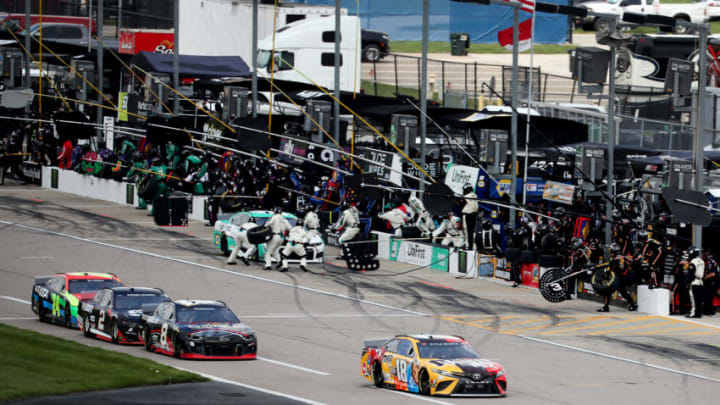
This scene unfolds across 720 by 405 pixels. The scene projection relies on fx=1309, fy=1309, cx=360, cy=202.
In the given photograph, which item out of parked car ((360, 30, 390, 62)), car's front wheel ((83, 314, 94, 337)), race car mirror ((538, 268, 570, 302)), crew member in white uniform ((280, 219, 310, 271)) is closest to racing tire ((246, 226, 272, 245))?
crew member in white uniform ((280, 219, 310, 271))

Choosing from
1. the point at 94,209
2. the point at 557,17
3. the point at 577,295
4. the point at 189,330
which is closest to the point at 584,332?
the point at 577,295

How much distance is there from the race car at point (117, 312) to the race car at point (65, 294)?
613 mm

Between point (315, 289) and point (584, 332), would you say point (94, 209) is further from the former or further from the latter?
point (584, 332)

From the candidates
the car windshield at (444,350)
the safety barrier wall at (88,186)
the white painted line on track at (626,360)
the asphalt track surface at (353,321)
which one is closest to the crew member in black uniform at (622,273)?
the asphalt track surface at (353,321)

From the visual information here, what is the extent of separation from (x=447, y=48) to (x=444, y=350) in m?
53.6

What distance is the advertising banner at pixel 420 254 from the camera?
37.8 meters

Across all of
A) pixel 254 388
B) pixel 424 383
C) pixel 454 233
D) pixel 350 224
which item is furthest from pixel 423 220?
pixel 254 388

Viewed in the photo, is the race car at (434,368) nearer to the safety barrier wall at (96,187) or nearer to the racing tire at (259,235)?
the racing tire at (259,235)

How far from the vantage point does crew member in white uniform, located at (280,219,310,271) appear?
36.0 metres

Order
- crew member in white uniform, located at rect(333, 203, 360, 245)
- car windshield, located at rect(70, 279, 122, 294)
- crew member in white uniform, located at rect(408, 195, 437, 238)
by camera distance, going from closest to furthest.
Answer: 1. car windshield, located at rect(70, 279, 122, 294)
2. crew member in white uniform, located at rect(333, 203, 360, 245)
3. crew member in white uniform, located at rect(408, 195, 437, 238)

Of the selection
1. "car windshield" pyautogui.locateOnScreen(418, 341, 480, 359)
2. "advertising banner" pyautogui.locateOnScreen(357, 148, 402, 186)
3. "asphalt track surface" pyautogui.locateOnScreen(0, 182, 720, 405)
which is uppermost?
"advertising banner" pyautogui.locateOnScreen(357, 148, 402, 186)

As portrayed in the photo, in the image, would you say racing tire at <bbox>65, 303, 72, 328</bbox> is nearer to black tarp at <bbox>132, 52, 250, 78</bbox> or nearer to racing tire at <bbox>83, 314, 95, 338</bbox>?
racing tire at <bbox>83, 314, 95, 338</bbox>

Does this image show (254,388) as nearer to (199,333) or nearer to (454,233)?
Result: (199,333)

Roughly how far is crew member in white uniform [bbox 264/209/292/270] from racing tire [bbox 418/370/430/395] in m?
15.2
